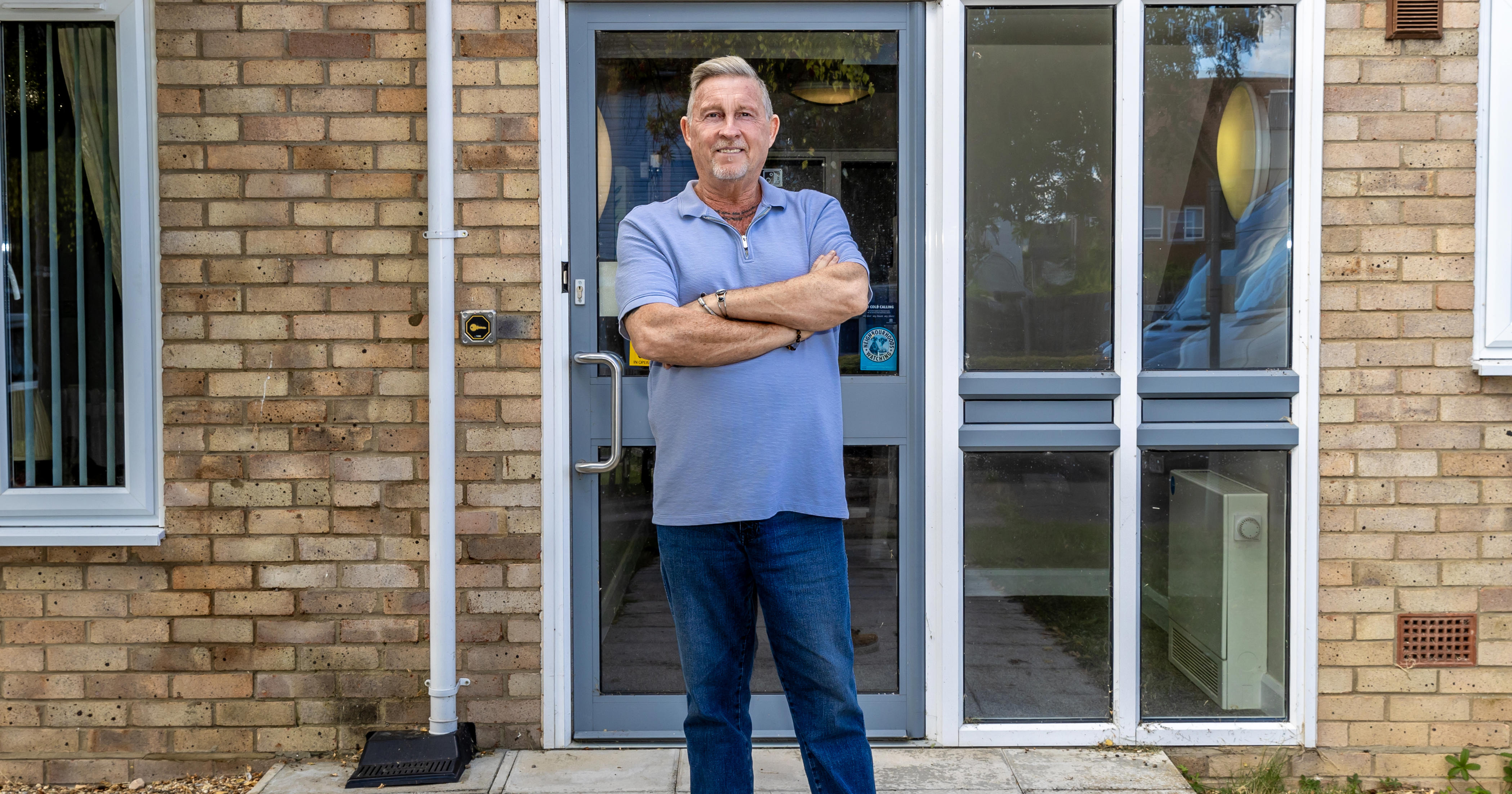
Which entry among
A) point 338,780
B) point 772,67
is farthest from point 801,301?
point 338,780

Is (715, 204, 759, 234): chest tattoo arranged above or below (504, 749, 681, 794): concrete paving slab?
above

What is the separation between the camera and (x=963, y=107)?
3.32 metres

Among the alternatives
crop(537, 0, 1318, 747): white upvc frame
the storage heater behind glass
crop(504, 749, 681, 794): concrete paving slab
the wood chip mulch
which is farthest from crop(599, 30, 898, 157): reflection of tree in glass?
the wood chip mulch

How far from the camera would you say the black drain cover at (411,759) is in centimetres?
313

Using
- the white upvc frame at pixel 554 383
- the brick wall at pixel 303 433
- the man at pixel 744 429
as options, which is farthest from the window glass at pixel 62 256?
the man at pixel 744 429

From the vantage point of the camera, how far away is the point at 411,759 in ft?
10.5

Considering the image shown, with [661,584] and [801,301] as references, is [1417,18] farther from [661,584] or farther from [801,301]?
[661,584]

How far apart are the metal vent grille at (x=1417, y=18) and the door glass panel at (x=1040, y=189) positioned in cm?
81

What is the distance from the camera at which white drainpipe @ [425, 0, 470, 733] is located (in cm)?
313

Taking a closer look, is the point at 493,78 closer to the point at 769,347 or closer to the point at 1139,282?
the point at 769,347

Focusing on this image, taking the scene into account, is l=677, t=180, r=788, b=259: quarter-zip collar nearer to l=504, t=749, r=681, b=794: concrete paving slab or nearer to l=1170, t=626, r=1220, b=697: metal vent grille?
→ l=504, t=749, r=681, b=794: concrete paving slab

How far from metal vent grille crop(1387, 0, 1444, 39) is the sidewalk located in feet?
7.53

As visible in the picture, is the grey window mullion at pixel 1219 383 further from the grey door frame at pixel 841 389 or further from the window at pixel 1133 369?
the grey door frame at pixel 841 389

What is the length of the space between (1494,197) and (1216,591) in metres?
1.44
